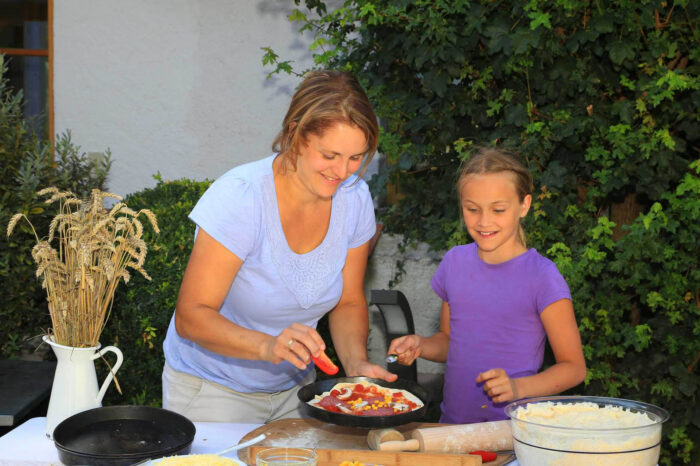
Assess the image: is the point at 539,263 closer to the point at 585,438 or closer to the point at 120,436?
the point at 585,438

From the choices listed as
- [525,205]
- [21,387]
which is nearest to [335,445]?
[525,205]

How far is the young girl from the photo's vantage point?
2385 millimetres

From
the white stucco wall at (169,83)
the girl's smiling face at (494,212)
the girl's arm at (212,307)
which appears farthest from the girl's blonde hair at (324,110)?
the white stucco wall at (169,83)

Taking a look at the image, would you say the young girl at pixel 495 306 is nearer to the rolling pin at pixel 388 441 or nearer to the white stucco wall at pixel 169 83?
the rolling pin at pixel 388 441

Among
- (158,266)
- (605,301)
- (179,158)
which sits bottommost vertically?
(605,301)

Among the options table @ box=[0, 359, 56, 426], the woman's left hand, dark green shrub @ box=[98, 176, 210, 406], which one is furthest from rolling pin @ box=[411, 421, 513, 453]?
dark green shrub @ box=[98, 176, 210, 406]

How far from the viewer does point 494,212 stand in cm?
248

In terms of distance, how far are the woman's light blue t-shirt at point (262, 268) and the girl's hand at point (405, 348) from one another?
0.79 feet

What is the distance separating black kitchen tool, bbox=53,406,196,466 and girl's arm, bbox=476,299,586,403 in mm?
822

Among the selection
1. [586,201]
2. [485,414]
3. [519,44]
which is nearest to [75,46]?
[519,44]

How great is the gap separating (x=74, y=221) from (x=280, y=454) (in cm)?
85

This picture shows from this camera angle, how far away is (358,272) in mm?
2516

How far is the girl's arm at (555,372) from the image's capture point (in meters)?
2.09

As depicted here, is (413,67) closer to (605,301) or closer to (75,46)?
(605,301)
